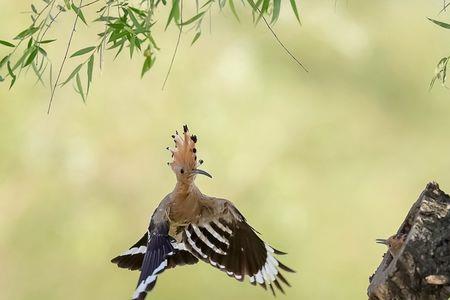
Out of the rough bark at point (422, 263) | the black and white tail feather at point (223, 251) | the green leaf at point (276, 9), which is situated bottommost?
the rough bark at point (422, 263)

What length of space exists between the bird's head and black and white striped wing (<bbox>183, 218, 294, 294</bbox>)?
17 centimetres

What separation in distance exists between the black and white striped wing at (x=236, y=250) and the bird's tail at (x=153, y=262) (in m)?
0.09

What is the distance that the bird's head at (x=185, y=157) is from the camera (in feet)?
6.95

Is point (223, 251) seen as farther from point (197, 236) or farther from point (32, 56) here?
point (32, 56)

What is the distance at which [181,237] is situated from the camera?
229cm

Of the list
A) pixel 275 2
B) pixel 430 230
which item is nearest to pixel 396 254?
pixel 430 230

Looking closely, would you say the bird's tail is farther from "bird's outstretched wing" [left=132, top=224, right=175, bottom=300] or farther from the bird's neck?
the bird's neck

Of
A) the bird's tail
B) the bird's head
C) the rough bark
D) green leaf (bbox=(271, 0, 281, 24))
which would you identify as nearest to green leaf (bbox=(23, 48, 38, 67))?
the bird's head

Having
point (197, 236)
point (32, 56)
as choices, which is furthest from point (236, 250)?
point (32, 56)

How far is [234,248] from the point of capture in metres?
2.27

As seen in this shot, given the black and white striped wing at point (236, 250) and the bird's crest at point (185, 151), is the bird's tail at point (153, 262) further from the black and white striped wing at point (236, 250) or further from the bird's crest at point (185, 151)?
the bird's crest at point (185, 151)

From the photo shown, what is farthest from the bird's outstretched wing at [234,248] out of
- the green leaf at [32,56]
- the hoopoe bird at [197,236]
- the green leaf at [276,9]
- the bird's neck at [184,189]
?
the green leaf at [32,56]

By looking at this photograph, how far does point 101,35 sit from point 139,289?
737mm

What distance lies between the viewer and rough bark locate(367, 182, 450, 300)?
6.14 feet
